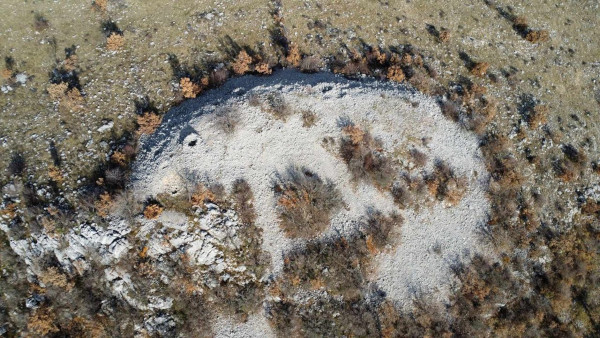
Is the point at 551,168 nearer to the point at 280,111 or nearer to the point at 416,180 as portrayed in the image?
the point at 416,180

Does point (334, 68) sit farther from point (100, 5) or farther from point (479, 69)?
point (100, 5)

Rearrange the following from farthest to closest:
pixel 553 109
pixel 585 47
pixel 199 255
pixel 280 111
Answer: pixel 585 47
pixel 553 109
pixel 280 111
pixel 199 255

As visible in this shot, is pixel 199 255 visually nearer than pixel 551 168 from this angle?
Yes

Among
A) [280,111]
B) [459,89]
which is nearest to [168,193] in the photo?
[280,111]

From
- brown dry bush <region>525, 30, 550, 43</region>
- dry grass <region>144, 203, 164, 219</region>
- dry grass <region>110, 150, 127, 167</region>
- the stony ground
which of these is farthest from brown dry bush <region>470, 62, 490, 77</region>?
dry grass <region>110, 150, 127, 167</region>

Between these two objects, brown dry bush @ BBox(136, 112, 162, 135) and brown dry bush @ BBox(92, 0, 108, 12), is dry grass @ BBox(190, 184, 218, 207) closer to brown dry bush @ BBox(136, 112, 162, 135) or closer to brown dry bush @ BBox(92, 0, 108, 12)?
brown dry bush @ BBox(136, 112, 162, 135)

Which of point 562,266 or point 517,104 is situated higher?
point 517,104

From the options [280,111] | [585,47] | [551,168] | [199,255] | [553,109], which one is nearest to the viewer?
[199,255]

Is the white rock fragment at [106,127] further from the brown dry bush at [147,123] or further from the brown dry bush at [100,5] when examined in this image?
the brown dry bush at [100,5]
